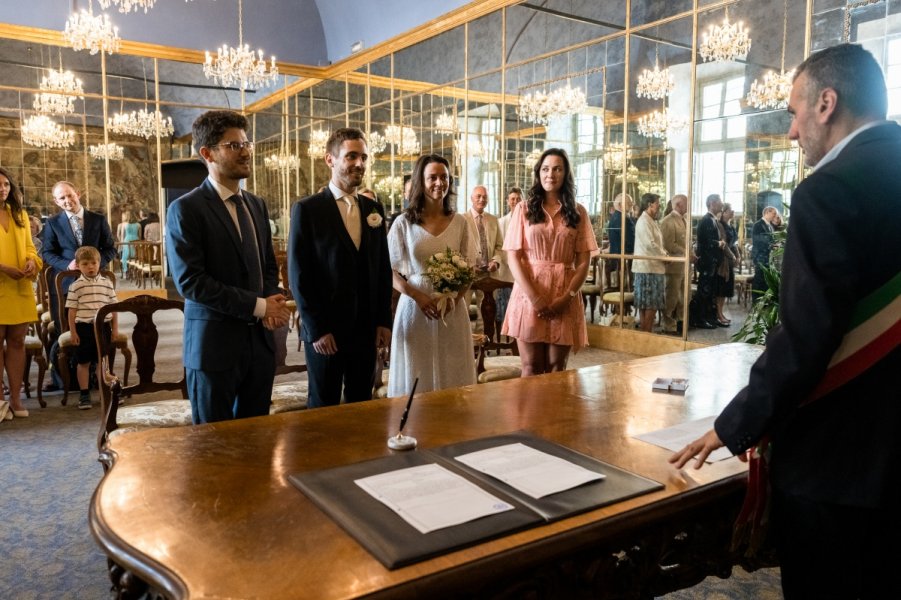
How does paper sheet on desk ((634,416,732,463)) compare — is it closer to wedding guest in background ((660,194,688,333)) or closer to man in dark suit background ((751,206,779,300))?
man in dark suit background ((751,206,779,300))

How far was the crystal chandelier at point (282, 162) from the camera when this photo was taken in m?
12.6

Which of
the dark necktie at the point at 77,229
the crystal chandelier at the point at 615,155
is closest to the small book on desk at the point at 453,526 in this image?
the dark necktie at the point at 77,229

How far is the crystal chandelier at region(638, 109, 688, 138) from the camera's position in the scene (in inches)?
268

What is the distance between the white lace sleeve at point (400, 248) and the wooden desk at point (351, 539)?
4.04ft

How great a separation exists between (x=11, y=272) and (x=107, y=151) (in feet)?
23.3

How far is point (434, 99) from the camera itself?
10.2 m

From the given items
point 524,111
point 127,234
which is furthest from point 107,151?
point 524,111

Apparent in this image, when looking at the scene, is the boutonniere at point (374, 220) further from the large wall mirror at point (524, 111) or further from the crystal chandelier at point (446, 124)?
the crystal chandelier at point (446, 124)

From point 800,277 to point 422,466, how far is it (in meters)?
0.80

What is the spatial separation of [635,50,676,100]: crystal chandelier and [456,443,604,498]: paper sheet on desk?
626 centimetres

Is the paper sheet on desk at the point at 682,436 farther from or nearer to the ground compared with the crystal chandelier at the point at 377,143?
nearer to the ground

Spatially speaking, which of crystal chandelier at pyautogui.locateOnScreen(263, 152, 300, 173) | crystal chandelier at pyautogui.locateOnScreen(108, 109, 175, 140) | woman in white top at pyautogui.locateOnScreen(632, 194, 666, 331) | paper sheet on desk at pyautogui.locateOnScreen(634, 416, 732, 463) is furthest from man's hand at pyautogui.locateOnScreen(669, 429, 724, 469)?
crystal chandelier at pyautogui.locateOnScreen(263, 152, 300, 173)

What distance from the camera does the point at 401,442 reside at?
1512 millimetres

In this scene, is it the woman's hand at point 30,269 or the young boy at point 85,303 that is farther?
the young boy at point 85,303
